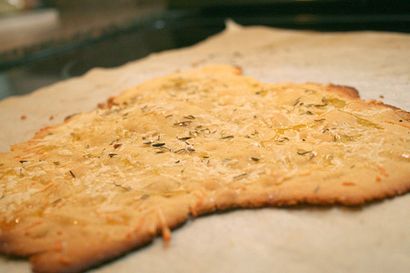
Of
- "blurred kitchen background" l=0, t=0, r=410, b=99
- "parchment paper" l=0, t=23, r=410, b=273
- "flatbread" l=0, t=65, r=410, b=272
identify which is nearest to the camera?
"parchment paper" l=0, t=23, r=410, b=273

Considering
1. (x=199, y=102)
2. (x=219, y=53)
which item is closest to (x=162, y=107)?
(x=199, y=102)

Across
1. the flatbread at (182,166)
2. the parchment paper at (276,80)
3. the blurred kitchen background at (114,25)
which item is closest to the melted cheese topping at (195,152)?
the flatbread at (182,166)

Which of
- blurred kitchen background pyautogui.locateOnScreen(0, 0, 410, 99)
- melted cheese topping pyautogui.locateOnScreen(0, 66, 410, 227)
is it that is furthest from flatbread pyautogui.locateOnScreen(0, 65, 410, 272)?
blurred kitchen background pyautogui.locateOnScreen(0, 0, 410, 99)

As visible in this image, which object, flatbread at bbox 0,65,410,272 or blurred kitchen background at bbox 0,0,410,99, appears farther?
blurred kitchen background at bbox 0,0,410,99

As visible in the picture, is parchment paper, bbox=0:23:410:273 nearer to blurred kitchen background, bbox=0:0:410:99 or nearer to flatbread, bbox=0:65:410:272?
flatbread, bbox=0:65:410:272

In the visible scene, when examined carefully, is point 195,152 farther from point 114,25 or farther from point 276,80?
point 114,25

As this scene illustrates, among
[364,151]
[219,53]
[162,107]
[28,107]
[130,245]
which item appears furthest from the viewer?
[219,53]

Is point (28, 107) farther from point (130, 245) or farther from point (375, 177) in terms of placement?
point (375, 177)
